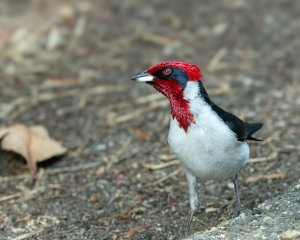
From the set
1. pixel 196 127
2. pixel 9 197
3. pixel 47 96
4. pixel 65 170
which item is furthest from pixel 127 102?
pixel 196 127

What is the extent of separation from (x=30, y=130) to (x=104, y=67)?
1.86 meters

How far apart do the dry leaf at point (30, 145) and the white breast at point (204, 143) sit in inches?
67.9

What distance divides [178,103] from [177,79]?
15 centimetres

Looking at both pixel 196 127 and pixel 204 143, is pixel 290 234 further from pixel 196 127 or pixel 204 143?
pixel 196 127

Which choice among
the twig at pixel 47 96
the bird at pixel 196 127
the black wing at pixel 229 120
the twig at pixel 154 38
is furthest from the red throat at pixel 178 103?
the twig at pixel 154 38

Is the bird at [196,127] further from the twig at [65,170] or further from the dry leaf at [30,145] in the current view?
the dry leaf at [30,145]

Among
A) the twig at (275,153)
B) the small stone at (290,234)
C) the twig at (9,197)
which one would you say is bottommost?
the small stone at (290,234)

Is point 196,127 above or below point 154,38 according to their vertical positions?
below

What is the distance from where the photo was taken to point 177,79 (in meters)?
4.34

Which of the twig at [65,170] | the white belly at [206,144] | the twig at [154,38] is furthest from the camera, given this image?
the twig at [154,38]

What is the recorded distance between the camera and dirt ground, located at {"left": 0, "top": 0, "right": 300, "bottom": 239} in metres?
5.10

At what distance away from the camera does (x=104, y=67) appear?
7.70 meters

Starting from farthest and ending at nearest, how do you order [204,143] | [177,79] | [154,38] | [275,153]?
[154,38]
[275,153]
[177,79]
[204,143]

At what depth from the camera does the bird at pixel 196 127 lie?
4.25 m
